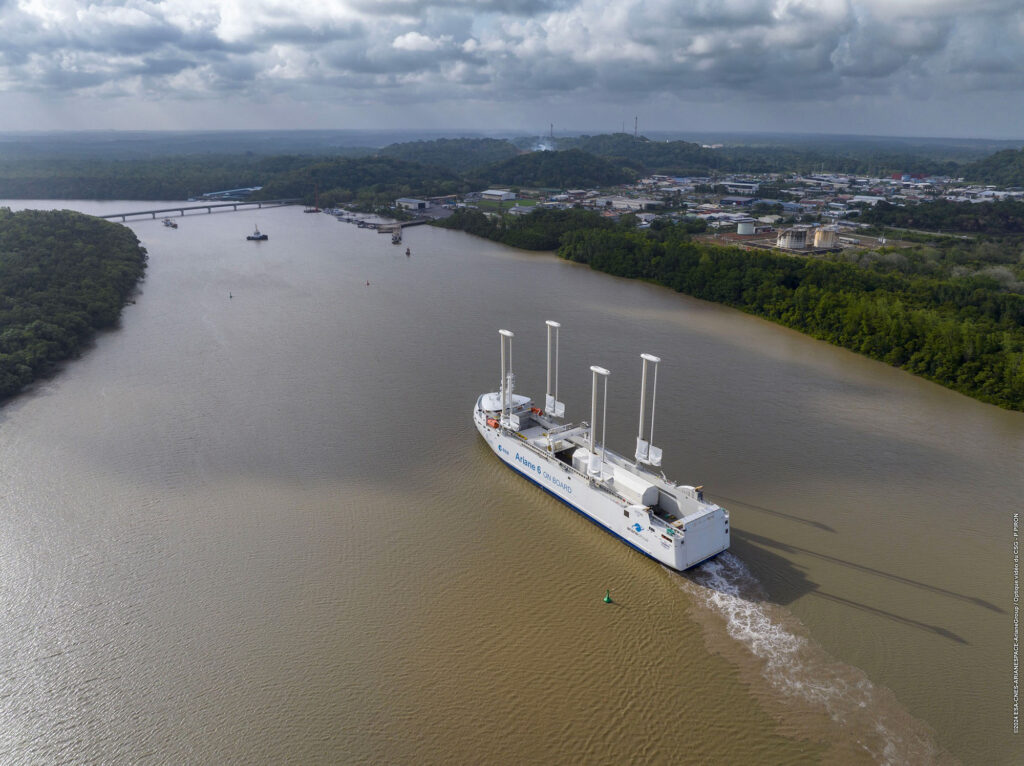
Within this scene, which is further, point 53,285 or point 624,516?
point 53,285

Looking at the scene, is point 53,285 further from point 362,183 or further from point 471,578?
point 362,183

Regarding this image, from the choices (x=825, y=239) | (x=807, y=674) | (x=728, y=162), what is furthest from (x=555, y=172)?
(x=807, y=674)

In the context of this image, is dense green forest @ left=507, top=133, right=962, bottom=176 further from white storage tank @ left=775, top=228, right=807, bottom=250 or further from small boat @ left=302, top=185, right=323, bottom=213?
white storage tank @ left=775, top=228, right=807, bottom=250

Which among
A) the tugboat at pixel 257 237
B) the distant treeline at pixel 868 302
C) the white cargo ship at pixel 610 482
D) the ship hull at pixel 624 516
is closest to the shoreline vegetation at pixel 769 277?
A: the distant treeline at pixel 868 302

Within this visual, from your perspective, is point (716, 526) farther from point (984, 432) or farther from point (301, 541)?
point (984, 432)

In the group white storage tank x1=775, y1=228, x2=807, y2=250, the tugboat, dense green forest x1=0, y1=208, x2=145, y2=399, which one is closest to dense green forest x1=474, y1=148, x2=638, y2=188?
the tugboat
